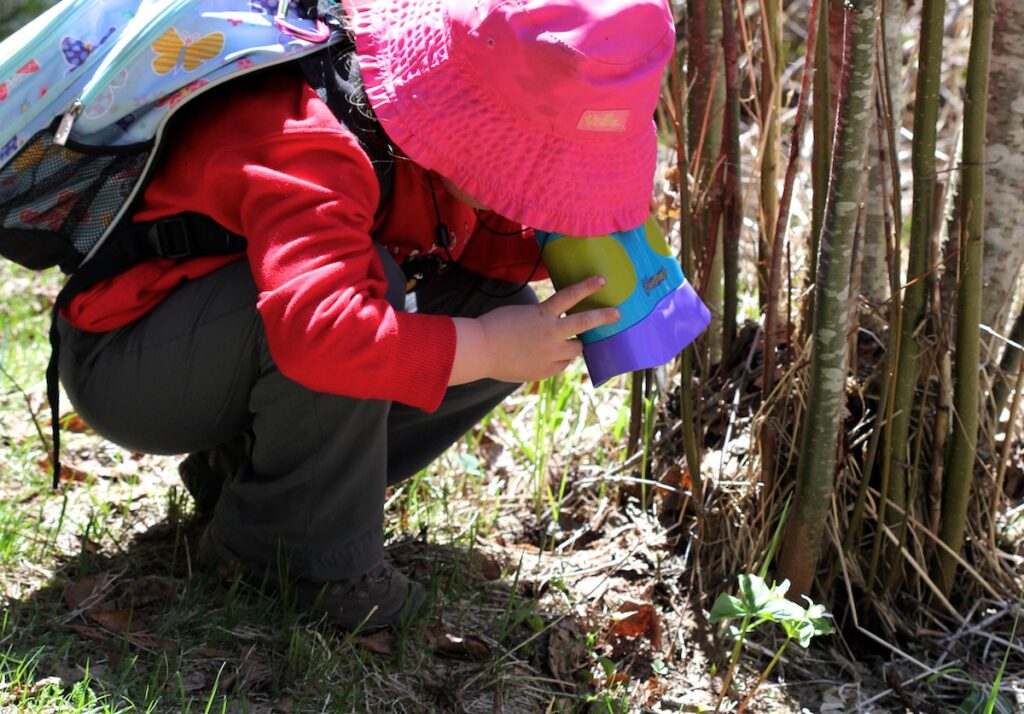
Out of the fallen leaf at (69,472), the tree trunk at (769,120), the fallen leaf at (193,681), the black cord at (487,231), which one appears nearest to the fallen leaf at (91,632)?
the fallen leaf at (193,681)

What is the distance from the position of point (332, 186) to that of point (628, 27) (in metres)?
0.42

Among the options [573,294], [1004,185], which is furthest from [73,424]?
[1004,185]

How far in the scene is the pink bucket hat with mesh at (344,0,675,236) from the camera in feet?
4.56

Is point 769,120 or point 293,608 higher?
point 769,120

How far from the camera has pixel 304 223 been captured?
4.69ft

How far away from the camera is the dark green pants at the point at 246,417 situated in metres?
1.66

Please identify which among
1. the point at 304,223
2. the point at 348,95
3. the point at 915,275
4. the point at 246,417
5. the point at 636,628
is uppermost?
the point at 348,95

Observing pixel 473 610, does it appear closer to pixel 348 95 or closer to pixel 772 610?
pixel 772 610

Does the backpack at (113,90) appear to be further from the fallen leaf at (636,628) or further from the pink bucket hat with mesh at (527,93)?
the fallen leaf at (636,628)

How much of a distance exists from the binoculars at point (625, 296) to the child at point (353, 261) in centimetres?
3

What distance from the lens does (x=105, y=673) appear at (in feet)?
5.24

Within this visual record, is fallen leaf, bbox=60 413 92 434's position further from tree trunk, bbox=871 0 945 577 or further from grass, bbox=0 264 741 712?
tree trunk, bbox=871 0 945 577

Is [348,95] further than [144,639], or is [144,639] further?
[144,639]

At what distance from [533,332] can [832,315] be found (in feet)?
1.46
